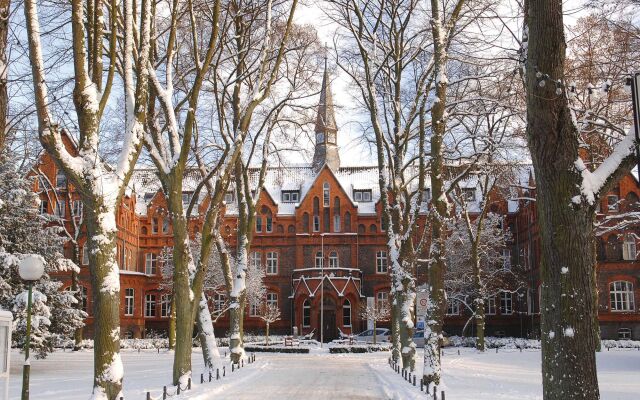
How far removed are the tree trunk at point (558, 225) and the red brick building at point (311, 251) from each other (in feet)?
146

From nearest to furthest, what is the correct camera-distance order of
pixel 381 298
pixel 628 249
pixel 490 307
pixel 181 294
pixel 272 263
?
pixel 181 294 < pixel 628 249 < pixel 490 307 < pixel 381 298 < pixel 272 263

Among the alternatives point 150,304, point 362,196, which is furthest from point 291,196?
point 150,304

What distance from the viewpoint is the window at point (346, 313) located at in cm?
5628

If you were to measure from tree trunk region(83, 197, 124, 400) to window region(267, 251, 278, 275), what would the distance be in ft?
162

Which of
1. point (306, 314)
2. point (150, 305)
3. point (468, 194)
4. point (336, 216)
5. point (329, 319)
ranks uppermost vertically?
point (468, 194)

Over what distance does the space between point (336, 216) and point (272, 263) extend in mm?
7067

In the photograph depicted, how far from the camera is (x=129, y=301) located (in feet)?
187

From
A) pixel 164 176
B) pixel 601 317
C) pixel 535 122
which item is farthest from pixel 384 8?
pixel 601 317

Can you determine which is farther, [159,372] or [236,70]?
[159,372]

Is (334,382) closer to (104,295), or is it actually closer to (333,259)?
(104,295)

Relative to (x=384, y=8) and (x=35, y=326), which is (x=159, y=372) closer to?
(x=35, y=326)

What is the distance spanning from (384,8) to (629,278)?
34604mm

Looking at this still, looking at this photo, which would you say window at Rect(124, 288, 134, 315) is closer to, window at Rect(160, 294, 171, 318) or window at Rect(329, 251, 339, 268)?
window at Rect(160, 294, 171, 318)

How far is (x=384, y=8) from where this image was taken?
2206 cm
